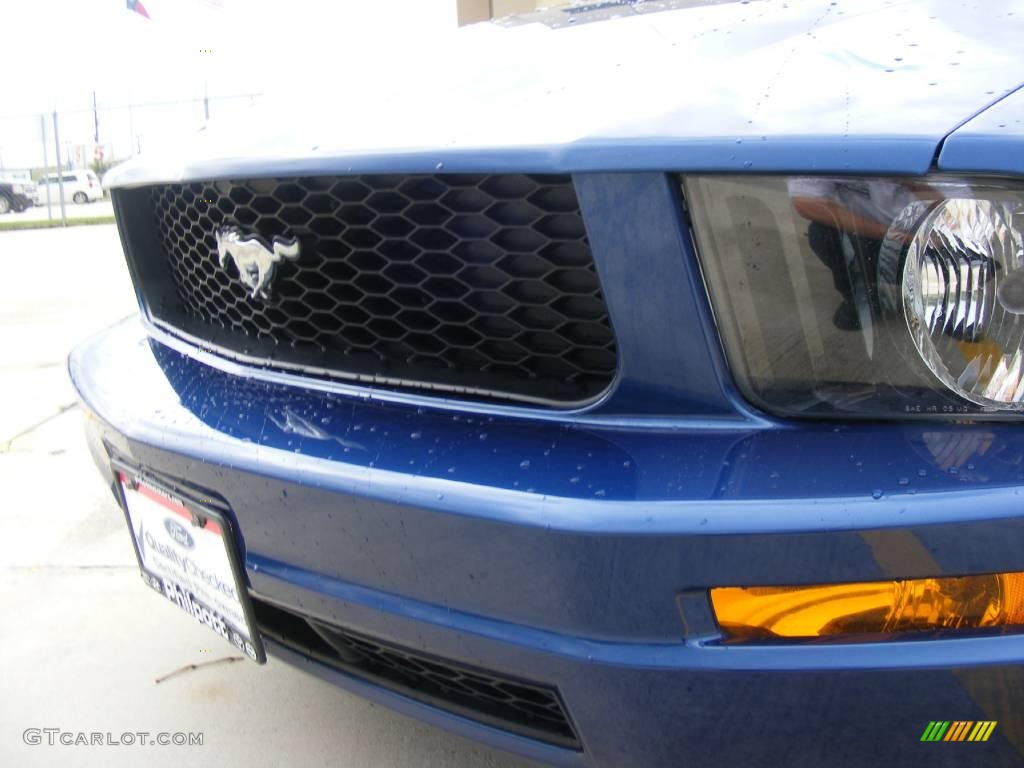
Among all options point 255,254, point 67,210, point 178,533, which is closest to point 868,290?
point 255,254

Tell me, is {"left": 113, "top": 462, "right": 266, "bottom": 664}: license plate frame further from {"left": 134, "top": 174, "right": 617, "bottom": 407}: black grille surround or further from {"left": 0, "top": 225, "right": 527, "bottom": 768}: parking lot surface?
{"left": 0, "top": 225, "right": 527, "bottom": 768}: parking lot surface

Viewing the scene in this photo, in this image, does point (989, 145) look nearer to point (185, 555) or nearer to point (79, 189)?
point (185, 555)

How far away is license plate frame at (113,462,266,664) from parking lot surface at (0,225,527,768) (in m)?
0.40

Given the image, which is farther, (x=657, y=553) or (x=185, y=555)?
(x=185, y=555)

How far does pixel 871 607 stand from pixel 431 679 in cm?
70

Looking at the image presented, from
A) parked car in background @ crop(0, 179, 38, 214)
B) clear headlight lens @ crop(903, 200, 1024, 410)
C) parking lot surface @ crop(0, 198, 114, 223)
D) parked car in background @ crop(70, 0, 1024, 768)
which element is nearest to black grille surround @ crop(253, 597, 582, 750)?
parked car in background @ crop(70, 0, 1024, 768)

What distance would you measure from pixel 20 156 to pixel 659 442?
22.5 m

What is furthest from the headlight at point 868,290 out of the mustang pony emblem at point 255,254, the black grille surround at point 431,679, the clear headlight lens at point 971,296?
the mustang pony emblem at point 255,254

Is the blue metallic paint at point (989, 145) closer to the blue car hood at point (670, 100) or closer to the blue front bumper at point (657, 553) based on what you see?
the blue car hood at point (670, 100)

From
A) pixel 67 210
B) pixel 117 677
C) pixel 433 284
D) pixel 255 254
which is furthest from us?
pixel 67 210

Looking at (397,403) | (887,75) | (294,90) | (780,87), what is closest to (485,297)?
(397,403)

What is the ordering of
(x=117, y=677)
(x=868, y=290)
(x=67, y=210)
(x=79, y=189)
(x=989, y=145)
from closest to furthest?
(x=989, y=145)
(x=868, y=290)
(x=117, y=677)
(x=67, y=210)
(x=79, y=189)

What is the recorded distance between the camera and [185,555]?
4.89ft

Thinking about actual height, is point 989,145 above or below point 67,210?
above
